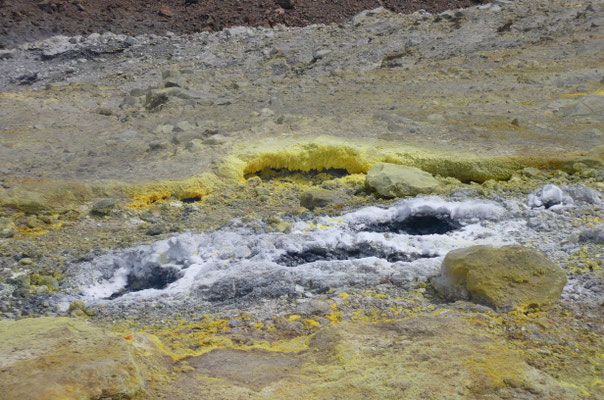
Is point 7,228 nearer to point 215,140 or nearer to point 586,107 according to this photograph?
point 215,140

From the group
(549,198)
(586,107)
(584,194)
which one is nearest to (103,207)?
(549,198)

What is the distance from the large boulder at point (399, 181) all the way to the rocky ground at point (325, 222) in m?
0.03

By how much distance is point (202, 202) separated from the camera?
5.52 meters

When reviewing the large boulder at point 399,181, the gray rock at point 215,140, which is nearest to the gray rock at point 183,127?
the gray rock at point 215,140

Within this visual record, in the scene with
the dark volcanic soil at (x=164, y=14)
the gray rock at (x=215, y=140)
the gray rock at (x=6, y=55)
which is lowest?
the gray rock at (x=215, y=140)

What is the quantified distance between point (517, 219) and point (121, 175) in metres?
3.32

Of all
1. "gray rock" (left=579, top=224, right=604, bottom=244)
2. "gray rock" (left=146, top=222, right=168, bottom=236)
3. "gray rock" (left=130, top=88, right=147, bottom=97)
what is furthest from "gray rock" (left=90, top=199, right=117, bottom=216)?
"gray rock" (left=130, top=88, right=147, bottom=97)

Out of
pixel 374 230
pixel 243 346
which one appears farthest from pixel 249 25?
pixel 243 346

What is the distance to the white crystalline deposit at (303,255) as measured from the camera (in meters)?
4.01

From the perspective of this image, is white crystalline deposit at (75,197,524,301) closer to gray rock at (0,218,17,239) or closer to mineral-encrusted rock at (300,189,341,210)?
mineral-encrusted rock at (300,189,341,210)

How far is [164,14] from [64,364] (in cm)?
1157

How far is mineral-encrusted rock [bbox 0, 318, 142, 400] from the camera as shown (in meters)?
2.38

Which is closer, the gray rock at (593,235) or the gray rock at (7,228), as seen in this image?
the gray rock at (593,235)

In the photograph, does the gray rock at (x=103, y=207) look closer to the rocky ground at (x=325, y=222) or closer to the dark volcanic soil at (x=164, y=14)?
the rocky ground at (x=325, y=222)
